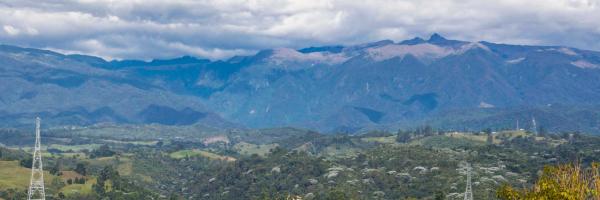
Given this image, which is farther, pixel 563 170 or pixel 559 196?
pixel 563 170

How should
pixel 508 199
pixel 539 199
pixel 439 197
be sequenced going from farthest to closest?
1. pixel 439 197
2. pixel 508 199
3. pixel 539 199

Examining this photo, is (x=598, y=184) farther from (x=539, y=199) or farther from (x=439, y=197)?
(x=439, y=197)

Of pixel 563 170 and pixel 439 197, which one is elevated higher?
pixel 563 170

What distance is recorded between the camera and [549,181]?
205 feet

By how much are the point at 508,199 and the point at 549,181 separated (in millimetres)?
4961

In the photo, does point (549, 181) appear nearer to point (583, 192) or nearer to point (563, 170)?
point (583, 192)

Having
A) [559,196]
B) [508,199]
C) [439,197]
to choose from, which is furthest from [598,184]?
[439,197]

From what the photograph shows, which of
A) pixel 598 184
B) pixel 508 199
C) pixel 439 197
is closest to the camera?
pixel 598 184

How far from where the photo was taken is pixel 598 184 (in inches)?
2295

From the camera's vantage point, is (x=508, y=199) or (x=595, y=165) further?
(x=508, y=199)

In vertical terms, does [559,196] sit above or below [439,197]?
above

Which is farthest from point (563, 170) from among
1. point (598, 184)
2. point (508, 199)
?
point (598, 184)

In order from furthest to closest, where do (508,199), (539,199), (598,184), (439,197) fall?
(439,197)
(508,199)
(539,199)
(598,184)

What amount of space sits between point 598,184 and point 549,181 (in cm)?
484
